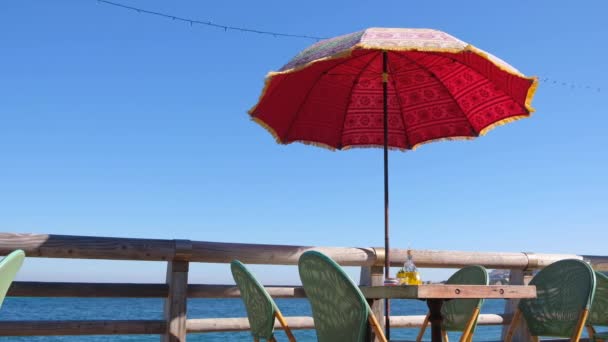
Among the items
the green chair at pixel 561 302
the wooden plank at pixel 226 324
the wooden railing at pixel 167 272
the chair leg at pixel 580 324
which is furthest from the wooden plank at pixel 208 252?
the chair leg at pixel 580 324

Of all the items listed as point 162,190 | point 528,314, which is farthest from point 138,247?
point 162,190

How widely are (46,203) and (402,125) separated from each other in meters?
63.6

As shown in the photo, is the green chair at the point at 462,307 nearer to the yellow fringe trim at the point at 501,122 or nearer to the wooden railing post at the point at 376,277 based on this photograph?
the wooden railing post at the point at 376,277

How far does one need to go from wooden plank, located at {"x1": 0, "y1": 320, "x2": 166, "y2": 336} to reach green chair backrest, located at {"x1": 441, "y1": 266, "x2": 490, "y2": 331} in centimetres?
146

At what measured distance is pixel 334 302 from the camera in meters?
2.26

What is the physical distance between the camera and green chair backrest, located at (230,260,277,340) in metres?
2.64

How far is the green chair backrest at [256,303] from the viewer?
8.68 ft

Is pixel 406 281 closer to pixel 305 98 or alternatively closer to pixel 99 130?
pixel 305 98

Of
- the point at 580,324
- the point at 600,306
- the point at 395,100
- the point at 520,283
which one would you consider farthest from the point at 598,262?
the point at 580,324

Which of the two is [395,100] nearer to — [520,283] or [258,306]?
[520,283]

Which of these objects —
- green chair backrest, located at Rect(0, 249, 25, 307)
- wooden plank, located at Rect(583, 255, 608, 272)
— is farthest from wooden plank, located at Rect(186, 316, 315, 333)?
wooden plank, located at Rect(583, 255, 608, 272)

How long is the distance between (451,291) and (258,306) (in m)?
0.75

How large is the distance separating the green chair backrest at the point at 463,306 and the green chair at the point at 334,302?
1187mm

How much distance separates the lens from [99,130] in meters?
54.4
